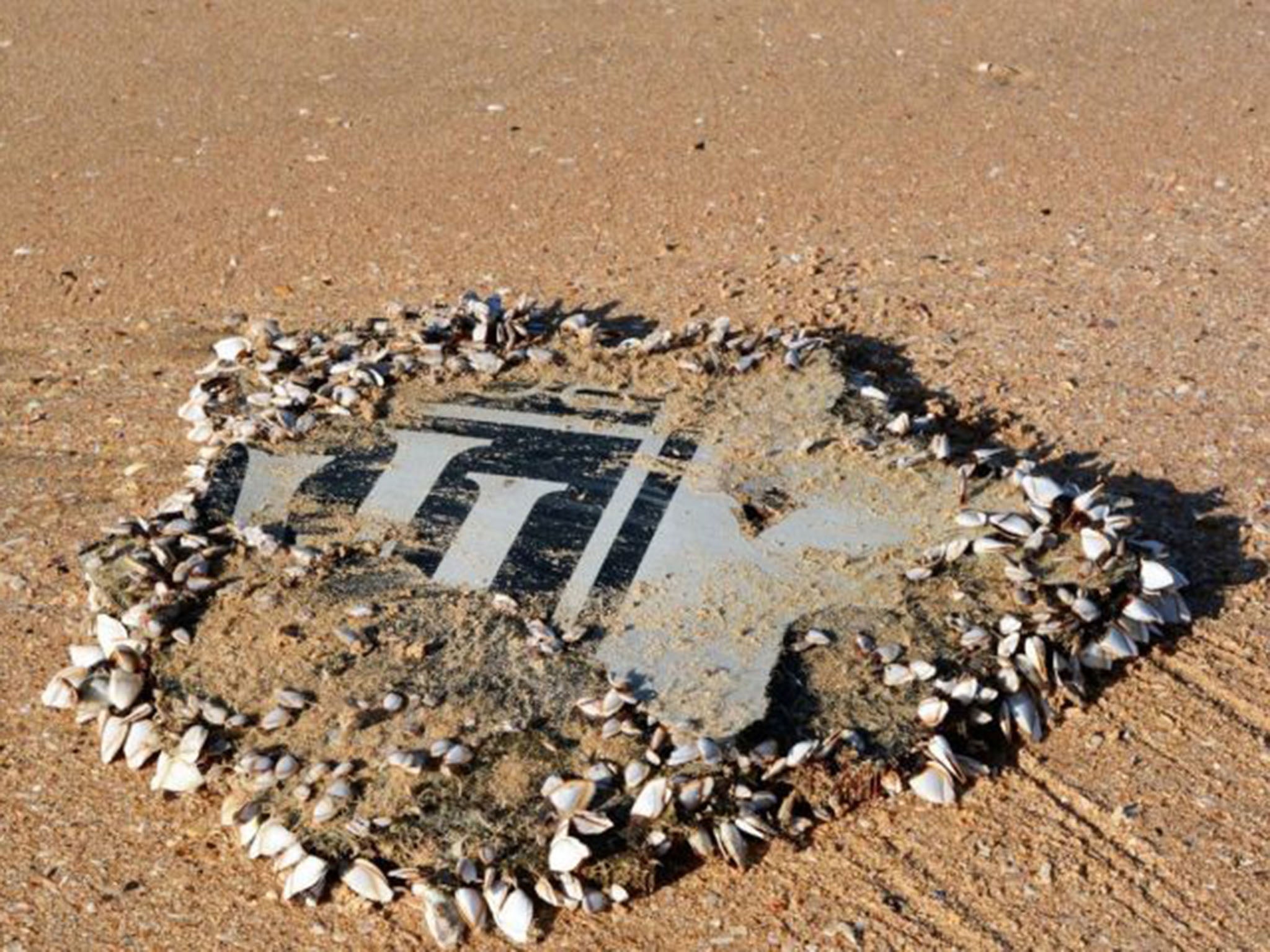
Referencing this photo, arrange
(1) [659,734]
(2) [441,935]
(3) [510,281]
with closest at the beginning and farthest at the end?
1. (2) [441,935]
2. (1) [659,734]
3. (3) [510,281]

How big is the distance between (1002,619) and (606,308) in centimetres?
205

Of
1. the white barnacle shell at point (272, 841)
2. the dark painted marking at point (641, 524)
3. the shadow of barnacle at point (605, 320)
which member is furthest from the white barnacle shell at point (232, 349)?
the white barnacle shell at point (272, 841)

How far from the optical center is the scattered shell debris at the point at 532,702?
3.72m

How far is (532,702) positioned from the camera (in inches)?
158

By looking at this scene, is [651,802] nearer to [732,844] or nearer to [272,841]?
[732,844]

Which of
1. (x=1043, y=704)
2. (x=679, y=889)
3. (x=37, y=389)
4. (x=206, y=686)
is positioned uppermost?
(x=1043, y=704)

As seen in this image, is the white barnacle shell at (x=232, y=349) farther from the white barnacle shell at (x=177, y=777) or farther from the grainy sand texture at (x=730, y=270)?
the white barnacle shell at (x=177, y=777)

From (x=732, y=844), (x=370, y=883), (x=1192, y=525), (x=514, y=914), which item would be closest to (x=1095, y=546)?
(x=1192, y=525)

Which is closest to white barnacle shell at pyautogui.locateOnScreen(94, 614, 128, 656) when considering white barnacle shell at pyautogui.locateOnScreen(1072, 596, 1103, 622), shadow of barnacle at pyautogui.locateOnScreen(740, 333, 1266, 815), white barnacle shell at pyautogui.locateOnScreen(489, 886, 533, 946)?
white barnacle shell at pyautogui.locateOnScreen(489, 886, 533, 946)

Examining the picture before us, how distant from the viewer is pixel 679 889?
3693 mm

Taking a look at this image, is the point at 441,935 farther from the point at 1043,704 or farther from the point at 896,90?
the point at 896,90

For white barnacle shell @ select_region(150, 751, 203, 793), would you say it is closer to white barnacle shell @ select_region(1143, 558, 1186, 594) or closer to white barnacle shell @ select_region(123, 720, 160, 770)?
white barnacle shell @ select_region(123, 720, 160, 770)

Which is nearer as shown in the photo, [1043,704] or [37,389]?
[1043,704]

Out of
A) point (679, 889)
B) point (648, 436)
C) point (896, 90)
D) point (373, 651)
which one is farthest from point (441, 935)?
point (896, 90)
